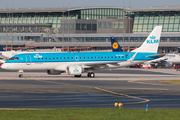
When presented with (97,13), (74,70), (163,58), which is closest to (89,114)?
(74,70)

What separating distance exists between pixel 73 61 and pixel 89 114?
33233mm

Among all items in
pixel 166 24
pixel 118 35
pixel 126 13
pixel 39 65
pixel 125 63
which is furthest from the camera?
pixel 126 13

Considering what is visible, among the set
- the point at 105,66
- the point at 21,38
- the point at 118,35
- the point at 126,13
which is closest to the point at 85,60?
the point at 105,66

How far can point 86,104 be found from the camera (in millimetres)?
22750

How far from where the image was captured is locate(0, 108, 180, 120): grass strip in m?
16.9

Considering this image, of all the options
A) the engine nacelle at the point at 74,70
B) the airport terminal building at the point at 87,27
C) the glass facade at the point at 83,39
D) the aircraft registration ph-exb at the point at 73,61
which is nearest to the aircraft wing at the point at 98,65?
the aircraft registration ph-exb at the point at 73,61

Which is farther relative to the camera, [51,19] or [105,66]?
[51,19]

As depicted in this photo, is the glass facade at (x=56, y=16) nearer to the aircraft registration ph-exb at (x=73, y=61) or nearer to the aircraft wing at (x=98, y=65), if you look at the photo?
the aircraft registration ph-exb at (x=73, y=61)

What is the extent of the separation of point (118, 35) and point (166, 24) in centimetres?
2660

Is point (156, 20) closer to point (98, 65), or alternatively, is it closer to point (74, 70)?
point (98, 65)

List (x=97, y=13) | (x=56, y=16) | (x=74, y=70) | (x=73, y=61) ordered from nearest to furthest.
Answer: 1. (x=74, y=70)
2. (x=73, y=61)
3. (x=56, y=16)
4. (x=97, y=13)

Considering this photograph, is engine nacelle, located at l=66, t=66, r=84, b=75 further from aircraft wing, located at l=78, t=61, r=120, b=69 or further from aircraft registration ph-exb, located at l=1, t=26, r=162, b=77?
aircraft wing, located at l=78, t=61, r=120, b=69

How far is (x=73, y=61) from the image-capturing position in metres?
51.0

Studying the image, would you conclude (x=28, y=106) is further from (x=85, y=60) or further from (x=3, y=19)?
(x=3, y=19)
